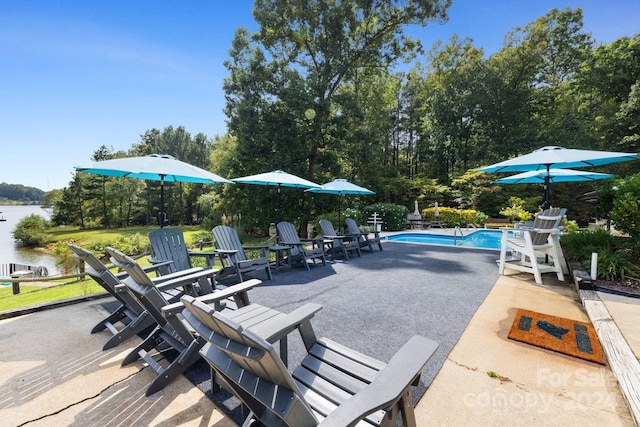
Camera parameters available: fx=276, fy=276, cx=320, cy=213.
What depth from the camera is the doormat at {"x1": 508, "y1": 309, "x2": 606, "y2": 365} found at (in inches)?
91.4

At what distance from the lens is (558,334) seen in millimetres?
2633

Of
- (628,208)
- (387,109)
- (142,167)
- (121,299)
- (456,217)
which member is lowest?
(456,217)

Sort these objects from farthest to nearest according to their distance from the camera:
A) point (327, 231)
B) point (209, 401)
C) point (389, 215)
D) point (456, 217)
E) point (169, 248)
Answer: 1. point (456, 217)
2. point (389, 215)
3. point (327, 231)
4. point (169, 248)
5. point (209, 401)

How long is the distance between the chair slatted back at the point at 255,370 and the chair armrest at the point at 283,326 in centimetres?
22

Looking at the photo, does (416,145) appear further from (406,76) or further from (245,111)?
(245,111)

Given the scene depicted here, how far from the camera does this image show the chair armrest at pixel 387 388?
0.88 metres

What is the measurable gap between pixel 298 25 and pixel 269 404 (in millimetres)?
13675

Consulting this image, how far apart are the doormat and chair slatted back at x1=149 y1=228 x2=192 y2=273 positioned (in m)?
4.04

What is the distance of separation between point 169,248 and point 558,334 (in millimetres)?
4625

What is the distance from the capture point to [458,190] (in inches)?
747

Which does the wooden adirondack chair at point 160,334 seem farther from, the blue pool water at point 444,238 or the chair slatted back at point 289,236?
the blue pool water at point 444,238

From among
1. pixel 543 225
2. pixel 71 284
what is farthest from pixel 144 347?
pixel 71 284

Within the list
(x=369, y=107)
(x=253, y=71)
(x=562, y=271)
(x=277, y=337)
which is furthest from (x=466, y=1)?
(x=277, y=337)

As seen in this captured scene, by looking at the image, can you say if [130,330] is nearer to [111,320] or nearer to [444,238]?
[111,320]
